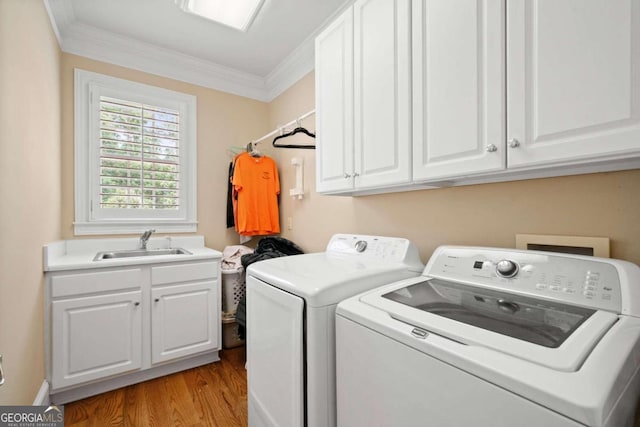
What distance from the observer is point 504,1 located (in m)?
0.94

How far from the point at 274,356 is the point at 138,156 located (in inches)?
88.3

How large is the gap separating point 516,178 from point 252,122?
2633mm

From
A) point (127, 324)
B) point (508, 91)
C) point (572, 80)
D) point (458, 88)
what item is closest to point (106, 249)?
point (127, 324)

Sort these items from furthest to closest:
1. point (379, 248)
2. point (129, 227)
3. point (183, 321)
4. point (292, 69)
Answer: point (292, 69) → point (129, 227) → point (183, 321) → point (379, 248)

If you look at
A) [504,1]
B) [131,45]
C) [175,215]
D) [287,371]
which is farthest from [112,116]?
[504,1]

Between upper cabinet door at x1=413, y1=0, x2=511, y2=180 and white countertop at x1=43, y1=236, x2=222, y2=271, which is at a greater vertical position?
upper cabinet door at x1=413, y1=0, x2=511, y2=180

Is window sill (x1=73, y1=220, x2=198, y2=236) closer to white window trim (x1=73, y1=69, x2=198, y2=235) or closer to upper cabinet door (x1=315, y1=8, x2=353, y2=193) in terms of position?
white window trim (x1=73, y1=69, x2=198, y2=235)

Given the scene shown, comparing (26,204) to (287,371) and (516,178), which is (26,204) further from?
(516,178)

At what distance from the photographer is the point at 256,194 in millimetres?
2764

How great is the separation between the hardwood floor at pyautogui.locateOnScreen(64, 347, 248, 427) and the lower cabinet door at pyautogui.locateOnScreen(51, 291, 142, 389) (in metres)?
0.17

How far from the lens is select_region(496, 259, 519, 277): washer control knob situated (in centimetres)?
101

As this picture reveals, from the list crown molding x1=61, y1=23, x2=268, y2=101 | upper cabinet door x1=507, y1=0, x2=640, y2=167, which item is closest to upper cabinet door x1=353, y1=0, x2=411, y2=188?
upper cabinet door x1=507, y1=0, x2=640, y2=167

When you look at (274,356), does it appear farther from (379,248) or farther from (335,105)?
(335,105)

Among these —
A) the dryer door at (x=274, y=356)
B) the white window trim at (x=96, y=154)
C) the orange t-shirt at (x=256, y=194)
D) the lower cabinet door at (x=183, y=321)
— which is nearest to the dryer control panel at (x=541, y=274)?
the dryer door at (x=274, y=356)
